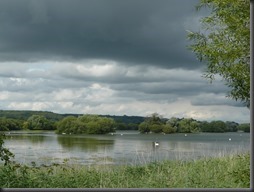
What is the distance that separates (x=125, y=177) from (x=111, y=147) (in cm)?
538

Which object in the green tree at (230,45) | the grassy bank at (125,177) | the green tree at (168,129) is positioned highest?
the green tree at (230,45)

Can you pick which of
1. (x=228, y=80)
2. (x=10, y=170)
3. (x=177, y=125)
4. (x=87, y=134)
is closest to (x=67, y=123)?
(x=87, y=134)

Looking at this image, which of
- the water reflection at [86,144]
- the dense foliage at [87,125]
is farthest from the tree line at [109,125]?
the water reflection at [86,144]

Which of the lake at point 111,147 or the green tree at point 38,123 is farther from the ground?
the green tree at point 38,123

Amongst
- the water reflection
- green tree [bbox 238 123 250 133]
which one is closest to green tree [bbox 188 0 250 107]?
green tree [bbox 238 123 250 133]

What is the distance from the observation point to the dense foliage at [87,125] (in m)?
8.34

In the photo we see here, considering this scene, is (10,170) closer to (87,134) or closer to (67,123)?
(67,123)

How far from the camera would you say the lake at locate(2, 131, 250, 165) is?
30.6 ft

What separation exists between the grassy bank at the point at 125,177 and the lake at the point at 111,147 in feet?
2.21

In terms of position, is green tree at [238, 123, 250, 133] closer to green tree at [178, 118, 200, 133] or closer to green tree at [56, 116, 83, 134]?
green tree at [178, 118, 200, 133]

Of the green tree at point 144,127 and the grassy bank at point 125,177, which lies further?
the green tree at point 144,127

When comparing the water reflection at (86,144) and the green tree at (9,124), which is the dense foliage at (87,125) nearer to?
the green tree at (9,124)

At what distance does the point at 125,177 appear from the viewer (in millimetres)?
7691

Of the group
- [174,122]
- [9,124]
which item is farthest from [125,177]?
[9,124]
